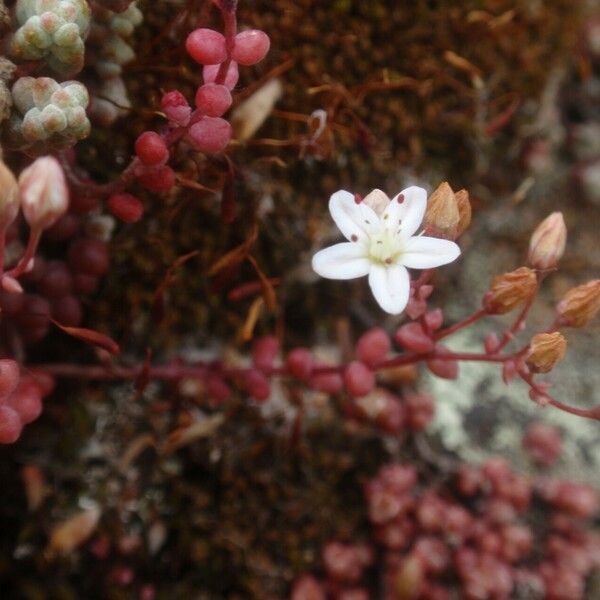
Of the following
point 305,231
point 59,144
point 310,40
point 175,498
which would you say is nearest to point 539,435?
point 305,231

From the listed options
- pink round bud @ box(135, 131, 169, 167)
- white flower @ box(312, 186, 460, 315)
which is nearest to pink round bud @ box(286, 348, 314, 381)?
white flower @ box(312, 186, 460, 315)

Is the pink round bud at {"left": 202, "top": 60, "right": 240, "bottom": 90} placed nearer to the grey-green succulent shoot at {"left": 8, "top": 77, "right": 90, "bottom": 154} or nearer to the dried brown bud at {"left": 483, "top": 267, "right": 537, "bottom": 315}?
the grey-green succulent shoot at {"left": 8, "top": 77, "right": 90, "bottom": 154}

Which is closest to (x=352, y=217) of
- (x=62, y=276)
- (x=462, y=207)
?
(x=462, y=207)

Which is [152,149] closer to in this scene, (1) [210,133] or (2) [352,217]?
(1) [210,133]

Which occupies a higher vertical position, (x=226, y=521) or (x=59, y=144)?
(x=59, y=144)

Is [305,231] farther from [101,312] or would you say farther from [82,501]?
[82,501]
